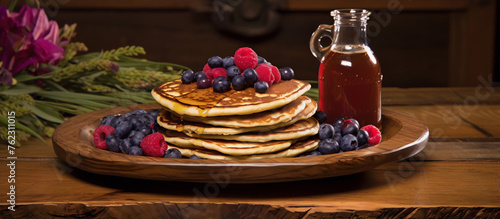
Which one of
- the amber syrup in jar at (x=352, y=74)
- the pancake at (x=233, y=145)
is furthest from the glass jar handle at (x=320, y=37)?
the pancake at (x=233, y=145)

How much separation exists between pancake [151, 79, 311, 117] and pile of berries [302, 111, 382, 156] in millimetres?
97

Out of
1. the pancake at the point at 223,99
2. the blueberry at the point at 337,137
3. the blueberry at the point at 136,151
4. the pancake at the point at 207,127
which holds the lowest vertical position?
the blueberry at the point at 337,137

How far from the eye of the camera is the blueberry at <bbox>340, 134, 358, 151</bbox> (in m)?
1.05

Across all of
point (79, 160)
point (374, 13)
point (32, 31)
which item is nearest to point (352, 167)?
point (79, 160)

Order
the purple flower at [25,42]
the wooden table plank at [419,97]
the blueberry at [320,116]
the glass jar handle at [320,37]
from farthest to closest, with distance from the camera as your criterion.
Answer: the wooden table plank at [419,97]
the purple flower at [25,42]
the glass jar handle at [320,37]
the blueberry at [320,116]

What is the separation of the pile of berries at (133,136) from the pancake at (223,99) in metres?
0.07

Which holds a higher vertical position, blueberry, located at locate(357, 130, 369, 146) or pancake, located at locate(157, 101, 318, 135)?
pancake, located at locate(157, 101, 318, 135)

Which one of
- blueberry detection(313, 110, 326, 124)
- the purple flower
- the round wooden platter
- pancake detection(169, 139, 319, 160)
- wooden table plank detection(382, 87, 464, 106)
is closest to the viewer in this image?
the round wooden platter

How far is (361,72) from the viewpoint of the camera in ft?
4.01

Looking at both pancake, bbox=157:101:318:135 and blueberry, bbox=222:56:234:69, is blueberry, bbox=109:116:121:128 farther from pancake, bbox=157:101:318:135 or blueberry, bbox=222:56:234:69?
blueberry, bbox=222:56:234:69

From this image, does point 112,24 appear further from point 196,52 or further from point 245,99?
point 245,99

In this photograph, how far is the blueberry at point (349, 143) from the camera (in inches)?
41.5

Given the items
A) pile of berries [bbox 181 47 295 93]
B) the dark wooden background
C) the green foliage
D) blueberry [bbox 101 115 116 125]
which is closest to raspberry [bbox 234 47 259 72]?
pile of berries [bbox 181 47 295 93]

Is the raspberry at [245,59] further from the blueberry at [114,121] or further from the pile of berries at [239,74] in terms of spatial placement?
the blueberry at [114,121]
